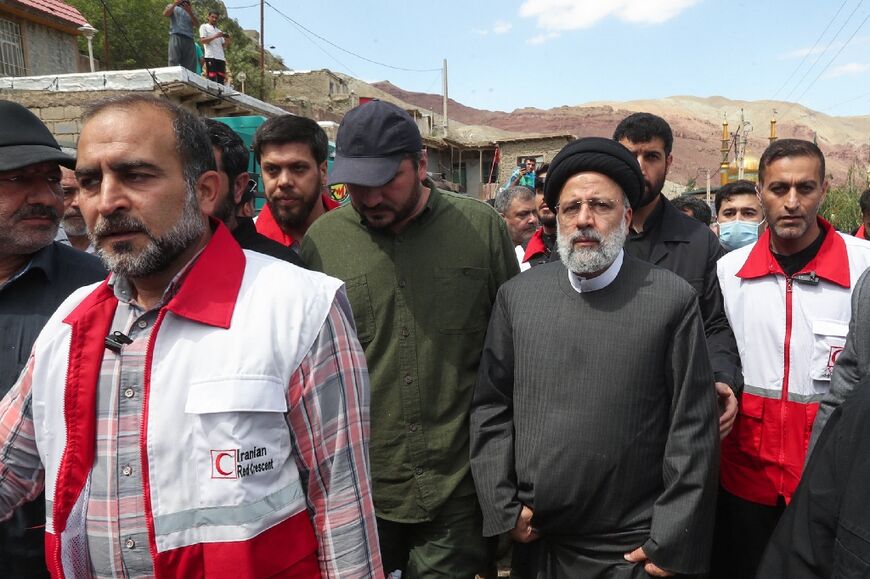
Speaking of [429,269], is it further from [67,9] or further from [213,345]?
[67,9]

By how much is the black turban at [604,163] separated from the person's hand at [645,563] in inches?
48.5

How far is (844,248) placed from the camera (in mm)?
2562

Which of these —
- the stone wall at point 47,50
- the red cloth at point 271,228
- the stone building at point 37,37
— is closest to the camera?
the red cloth at point 271,228

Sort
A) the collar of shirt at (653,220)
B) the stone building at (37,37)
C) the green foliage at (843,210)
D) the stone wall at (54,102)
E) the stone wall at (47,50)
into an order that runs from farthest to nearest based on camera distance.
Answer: the green foliage at (843,210) → the stone wall at (47,50) → the stone building at (37,37) → the stone wall at (54,102) → the collar of shirt at (653,220)

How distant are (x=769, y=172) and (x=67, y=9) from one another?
18553 mm

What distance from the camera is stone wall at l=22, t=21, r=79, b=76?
14.5m

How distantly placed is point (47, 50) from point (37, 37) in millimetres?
418

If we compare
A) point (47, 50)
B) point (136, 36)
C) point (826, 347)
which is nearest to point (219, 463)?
point (826, 347)

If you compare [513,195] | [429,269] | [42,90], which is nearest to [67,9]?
[42,90]

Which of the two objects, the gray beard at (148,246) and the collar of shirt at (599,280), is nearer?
the gray beard at (148,246)

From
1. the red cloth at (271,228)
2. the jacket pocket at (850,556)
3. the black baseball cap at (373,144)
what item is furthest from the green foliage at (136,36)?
the jacket pocket at (850,556)

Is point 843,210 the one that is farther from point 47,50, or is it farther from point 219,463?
point 219,463

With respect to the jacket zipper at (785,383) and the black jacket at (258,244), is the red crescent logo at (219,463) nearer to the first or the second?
the black jacket at (258,244)

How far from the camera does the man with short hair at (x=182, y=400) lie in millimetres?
1279
